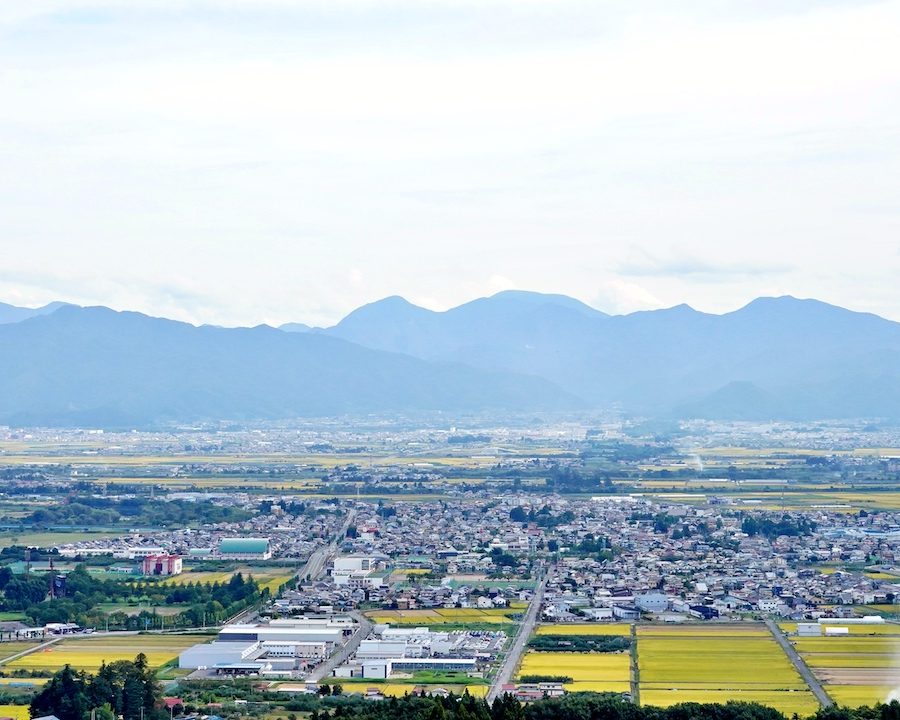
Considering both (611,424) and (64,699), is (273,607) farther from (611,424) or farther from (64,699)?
(611,424)

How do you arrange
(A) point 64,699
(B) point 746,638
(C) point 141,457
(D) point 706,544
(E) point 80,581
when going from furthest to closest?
(C) point 141,457 < (D) point 706,544 < (E) point 80,581 < (B) point 746,638 < (A) point 64,699

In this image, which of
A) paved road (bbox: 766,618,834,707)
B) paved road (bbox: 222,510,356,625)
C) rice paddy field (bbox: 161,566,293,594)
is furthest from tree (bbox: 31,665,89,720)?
rice paddy field (bbox: 161,566,293,594)

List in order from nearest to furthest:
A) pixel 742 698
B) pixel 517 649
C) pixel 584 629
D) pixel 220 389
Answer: pixel 742 698 < pixel 517 649 < pixel 584 629 < pixel 220 389

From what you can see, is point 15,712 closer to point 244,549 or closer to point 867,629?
point 867,629

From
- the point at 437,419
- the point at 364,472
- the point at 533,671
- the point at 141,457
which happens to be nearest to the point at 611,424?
the point at 437,419

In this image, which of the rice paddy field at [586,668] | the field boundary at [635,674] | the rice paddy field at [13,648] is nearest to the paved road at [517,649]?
the rice paddy field at [586,668]

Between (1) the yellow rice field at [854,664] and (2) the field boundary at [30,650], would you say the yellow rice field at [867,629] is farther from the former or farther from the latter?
Answer: (2) the field boundary at [30,650]

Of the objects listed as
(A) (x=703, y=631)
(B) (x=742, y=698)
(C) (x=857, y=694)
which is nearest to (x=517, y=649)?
(A) (x=703, y=631)
